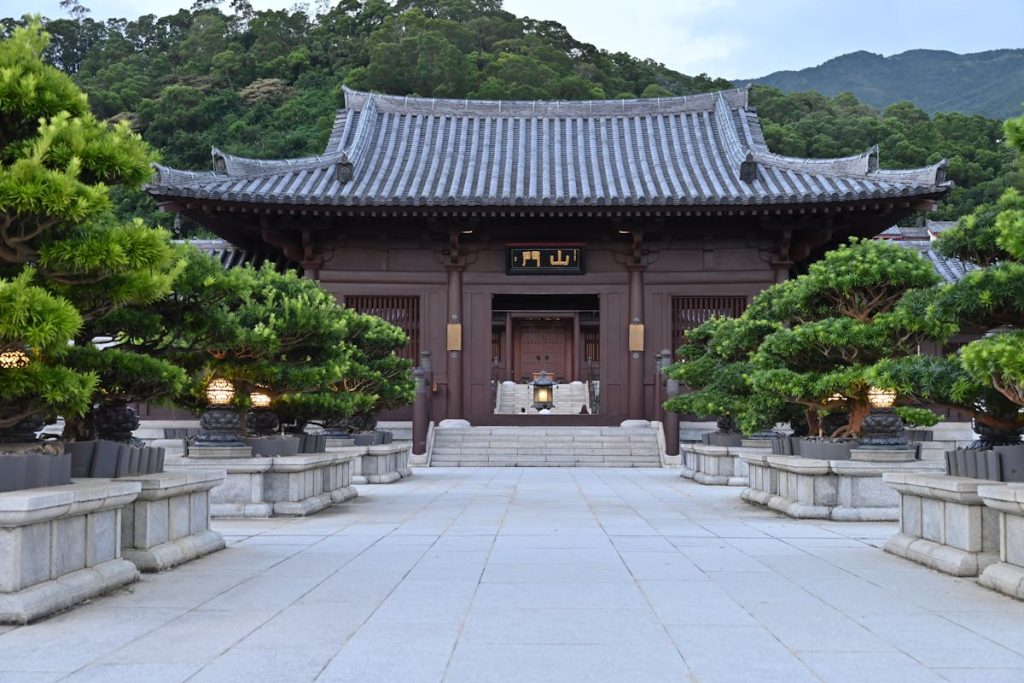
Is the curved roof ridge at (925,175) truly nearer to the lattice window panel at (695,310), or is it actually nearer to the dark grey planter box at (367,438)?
the lattice window panel at (695,310)

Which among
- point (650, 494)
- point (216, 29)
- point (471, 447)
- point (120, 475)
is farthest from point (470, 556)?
point (216, 29)

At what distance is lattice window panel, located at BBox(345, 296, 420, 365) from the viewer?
2519 centimetres

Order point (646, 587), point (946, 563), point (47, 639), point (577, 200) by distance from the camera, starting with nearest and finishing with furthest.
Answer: point (47, 639)
point (646, 587)
point (946, 563)
point (577, 200)

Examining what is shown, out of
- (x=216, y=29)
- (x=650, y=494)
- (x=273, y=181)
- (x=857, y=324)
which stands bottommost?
(x=650, y=494)

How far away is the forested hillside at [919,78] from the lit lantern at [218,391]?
112 metres

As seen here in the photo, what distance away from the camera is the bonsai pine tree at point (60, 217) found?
5887 millimetres

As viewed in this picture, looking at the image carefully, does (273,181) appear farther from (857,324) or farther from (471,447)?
(857,324)

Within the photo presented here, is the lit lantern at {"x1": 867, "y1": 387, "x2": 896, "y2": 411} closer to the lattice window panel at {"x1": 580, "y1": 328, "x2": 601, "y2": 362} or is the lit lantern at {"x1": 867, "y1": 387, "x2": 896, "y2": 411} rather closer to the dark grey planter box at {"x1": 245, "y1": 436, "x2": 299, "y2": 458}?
the dark grey planter box at {"x1": 245, "y1": 436, "x2": 299, "y2": 458}

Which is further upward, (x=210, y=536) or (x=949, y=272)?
(x=949, y=272)

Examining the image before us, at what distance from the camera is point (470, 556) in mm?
8070

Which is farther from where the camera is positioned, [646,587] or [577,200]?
[577,200]

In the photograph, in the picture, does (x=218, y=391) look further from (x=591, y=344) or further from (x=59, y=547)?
(x=591, y=344)

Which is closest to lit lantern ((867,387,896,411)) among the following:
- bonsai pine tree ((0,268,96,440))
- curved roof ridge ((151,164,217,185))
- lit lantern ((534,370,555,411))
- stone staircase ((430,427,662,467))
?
bonsai pine tree ((0,268,96,440))

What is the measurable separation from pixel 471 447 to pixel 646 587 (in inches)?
661
